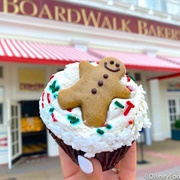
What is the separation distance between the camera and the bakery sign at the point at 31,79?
717cm

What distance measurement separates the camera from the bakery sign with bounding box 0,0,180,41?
23.8ft

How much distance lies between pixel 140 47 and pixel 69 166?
8580 millimetres

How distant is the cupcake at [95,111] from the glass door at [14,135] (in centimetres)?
503

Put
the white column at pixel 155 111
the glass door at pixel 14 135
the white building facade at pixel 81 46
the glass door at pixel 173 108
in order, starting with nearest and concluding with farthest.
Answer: the glass door at pixel 14 135 < the white building facade at pixel 81 46 < the white column at pixel 155 111 < the glass door at pixel 173 108

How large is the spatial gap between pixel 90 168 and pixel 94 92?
0.55 meters

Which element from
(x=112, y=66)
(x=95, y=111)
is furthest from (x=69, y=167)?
(x=112, y=66)

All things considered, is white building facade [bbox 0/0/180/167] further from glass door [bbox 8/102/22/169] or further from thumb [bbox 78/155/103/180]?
thumb [bbox 78/155/103/180]

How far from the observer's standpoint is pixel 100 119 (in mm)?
1607

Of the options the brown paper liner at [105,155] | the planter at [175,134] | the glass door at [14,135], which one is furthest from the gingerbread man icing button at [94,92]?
the planter at [175,134]

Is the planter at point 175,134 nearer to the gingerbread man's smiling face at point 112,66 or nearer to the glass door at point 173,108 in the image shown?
the glass door at point 173,108

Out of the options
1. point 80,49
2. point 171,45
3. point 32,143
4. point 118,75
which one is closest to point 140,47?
point 171,45

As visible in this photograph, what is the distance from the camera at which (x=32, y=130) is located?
26.2ft

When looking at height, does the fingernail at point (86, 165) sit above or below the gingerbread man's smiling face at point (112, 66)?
below

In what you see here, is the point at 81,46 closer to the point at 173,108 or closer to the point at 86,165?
the point at 173,108
